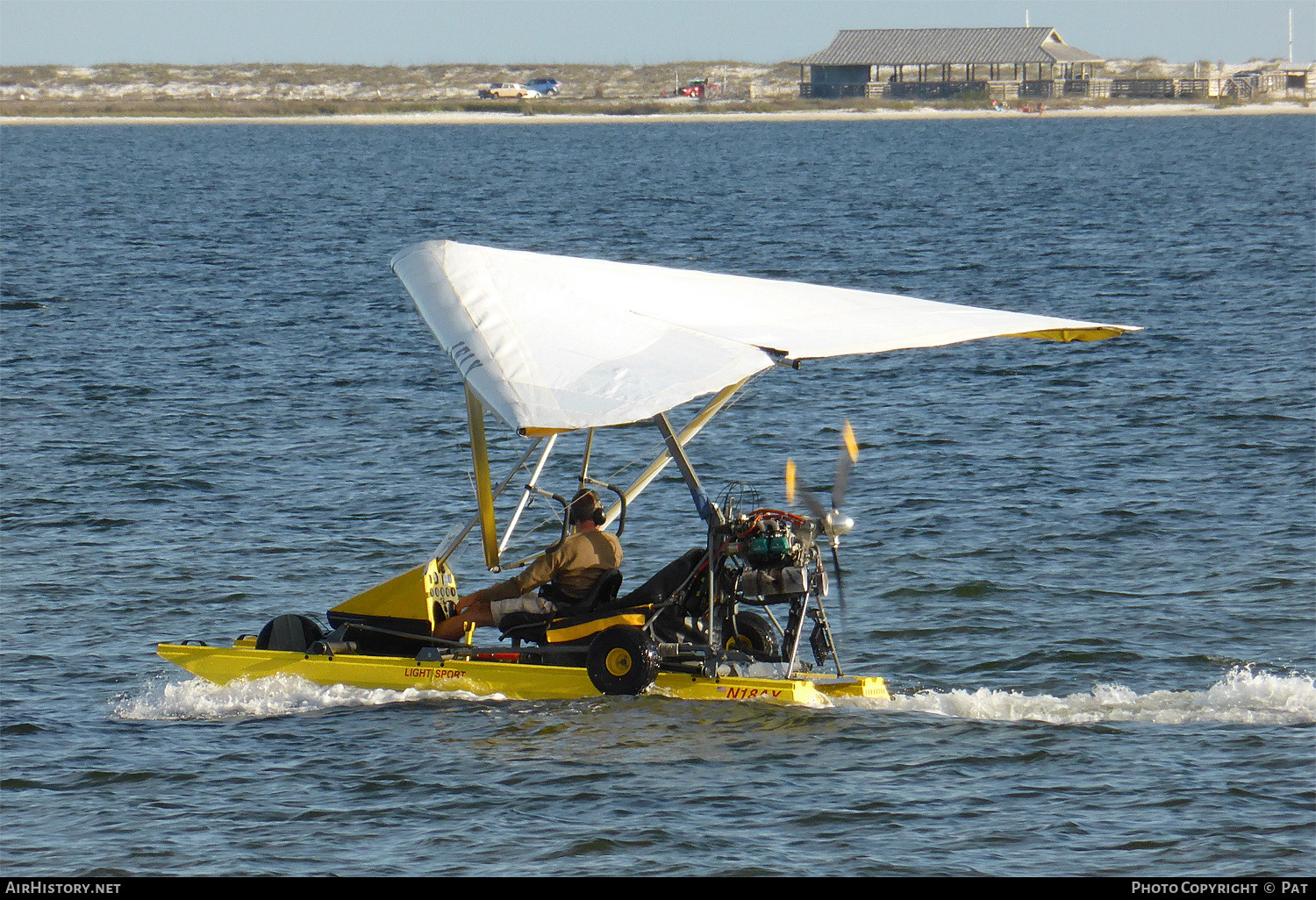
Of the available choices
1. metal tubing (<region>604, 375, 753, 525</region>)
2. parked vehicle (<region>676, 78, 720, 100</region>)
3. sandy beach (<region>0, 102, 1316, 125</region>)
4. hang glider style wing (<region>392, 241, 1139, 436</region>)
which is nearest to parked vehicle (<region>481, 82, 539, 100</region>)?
sandy beach (<region>0, 102, 1316, 125</region>)

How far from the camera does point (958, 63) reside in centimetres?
16300

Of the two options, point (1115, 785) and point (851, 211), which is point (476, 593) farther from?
point (851, 211)

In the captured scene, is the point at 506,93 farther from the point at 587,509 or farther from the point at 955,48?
the point at 587,509

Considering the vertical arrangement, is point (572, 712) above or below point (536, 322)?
below

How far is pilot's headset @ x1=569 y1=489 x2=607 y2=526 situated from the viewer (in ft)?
40.4

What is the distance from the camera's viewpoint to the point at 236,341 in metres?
30.9

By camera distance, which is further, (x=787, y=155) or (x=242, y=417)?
(x=787, y=155)

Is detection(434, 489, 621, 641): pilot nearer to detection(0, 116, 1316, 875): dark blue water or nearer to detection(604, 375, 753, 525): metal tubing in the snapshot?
detection(604, 375, 753, 525): metal tubing

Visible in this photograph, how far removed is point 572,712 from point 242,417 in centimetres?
1317

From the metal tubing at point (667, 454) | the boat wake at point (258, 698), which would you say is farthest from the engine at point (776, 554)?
the boat wake at point (258, 698)

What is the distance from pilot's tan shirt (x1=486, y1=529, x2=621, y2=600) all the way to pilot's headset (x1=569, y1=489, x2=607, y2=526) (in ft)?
0.36

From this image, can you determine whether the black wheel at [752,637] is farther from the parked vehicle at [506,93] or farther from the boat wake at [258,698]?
the parked vehicle at [506,93]

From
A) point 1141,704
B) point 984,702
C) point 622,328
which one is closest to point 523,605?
point 622,328
